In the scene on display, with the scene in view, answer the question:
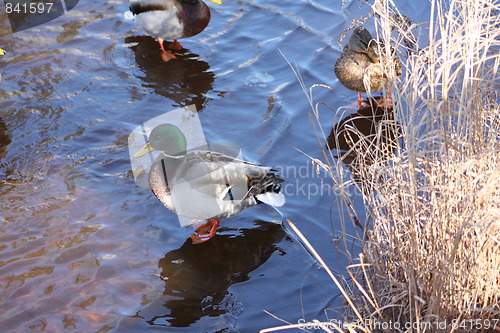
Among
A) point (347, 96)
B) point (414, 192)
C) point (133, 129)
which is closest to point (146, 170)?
point (133, 129)

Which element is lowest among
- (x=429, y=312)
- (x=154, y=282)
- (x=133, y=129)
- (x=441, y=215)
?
(x=154, y=282)

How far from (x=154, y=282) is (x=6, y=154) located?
1.95 meters

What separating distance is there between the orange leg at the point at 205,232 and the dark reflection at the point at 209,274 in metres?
0.04

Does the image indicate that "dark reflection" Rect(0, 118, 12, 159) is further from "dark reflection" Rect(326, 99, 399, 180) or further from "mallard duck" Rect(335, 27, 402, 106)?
"mallard duck" Rect(335, 27, 402, 106)

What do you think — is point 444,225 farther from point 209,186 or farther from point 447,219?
point 209,186

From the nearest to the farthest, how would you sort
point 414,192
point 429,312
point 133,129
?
point 429,312 → point 414,192 → point 133,129

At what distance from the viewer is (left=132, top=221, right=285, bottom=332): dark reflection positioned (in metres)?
3.73

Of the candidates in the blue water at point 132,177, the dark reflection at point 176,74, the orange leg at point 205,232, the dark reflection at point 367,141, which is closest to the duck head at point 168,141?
the blue water at point 132,177

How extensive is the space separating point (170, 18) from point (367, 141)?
3399 mm

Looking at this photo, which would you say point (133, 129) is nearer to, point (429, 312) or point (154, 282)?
point (154, 282)

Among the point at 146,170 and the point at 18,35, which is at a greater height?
the point at 18,35

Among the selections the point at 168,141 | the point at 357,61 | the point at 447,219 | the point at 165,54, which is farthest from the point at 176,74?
the point at 447,219

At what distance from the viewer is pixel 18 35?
6.98 m

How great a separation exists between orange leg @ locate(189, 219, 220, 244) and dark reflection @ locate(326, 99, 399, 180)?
39.4 inches
